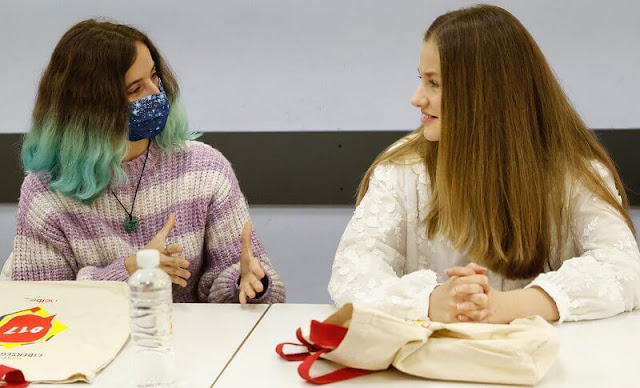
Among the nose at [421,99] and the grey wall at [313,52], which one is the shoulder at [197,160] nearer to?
the nose at [421,99]

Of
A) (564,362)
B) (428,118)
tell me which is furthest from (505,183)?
(564,362)

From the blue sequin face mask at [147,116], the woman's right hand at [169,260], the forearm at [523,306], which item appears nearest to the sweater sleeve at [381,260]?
the forearm at [523,306]

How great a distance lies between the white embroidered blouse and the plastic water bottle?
451 mm

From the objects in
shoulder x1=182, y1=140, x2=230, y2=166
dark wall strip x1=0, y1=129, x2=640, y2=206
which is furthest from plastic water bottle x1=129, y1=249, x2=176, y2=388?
dark wall strip x1=0, y1=129, x2=640, y2=206

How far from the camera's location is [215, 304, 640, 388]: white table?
128 cm

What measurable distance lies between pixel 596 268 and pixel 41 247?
1.33m

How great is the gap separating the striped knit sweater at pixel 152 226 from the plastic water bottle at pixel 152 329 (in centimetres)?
56

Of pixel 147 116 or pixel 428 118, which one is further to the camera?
pixel 147 116

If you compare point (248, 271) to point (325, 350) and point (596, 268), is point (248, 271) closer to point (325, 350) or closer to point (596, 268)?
point (325, 350)

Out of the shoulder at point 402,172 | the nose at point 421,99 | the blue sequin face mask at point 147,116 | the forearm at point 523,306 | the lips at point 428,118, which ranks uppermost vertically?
the nose at point 421,99

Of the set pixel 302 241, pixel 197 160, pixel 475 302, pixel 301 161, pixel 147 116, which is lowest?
pixel 302 241

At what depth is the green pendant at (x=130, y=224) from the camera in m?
1.99

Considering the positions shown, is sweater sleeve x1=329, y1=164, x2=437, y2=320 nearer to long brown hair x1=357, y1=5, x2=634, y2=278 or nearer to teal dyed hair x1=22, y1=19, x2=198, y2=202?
long brown hair x1=357, y1=5, x2=634, y2=278

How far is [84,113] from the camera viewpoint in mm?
1984
